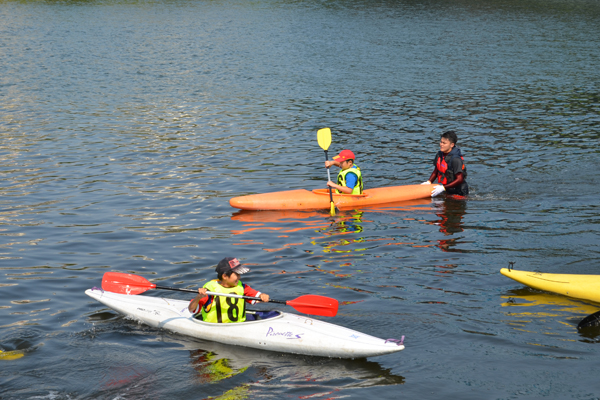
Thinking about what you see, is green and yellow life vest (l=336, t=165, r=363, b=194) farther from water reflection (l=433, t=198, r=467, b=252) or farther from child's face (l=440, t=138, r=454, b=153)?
child's face (l=440, t=138, r=454, b=153)

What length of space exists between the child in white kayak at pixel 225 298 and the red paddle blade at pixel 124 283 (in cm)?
94

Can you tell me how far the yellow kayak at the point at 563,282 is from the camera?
8.09 m

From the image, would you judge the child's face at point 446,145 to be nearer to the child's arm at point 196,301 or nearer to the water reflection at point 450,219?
the water reflection at point 450,219

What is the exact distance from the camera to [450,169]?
498 inches

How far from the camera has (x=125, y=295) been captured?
8234 mm

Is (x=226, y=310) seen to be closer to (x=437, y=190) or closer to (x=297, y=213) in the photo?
(x=297, y=213)

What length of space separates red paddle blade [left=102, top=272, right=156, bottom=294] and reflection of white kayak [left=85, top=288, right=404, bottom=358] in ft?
0.57

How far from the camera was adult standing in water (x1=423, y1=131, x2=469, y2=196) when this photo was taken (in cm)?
1237

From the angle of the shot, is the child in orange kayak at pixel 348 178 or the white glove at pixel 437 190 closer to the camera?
the child in orange kayak at pixel 348 178

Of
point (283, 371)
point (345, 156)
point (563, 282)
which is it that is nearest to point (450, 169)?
point (345, 156)

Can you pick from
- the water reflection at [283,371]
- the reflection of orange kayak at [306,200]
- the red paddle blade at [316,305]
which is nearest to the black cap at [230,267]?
the red paddle blade at [316,305]

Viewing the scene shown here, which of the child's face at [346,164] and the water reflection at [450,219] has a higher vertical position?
the child's face at [346,164]

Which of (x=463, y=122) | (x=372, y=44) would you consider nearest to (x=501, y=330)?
(x=463, y=122)

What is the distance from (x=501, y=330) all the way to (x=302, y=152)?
10.2 meters
